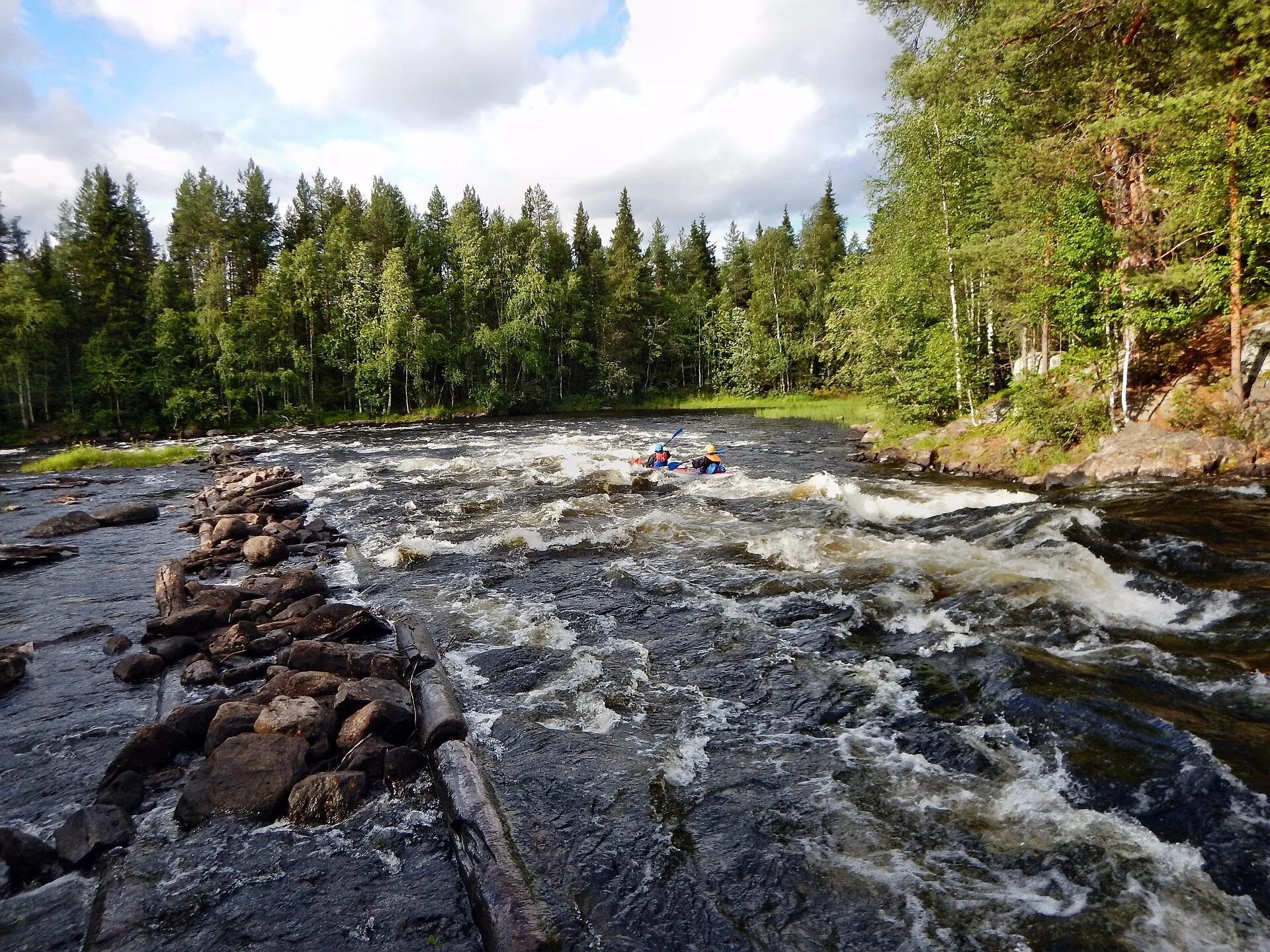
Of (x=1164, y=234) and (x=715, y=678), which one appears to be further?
(x=1164, y=234)

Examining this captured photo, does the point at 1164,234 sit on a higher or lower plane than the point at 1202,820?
higher

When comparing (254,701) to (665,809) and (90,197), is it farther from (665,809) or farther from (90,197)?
(90,197)

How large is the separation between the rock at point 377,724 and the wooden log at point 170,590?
557 centimetres

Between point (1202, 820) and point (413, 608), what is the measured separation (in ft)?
32.8

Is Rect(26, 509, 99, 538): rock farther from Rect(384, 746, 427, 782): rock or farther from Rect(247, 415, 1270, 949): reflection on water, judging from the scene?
Rect(384, 746, 427, 782): rock

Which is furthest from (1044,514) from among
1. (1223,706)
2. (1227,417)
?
(1227,417)

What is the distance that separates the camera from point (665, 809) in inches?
220

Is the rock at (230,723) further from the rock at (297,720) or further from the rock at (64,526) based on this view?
the rock at (64,526)

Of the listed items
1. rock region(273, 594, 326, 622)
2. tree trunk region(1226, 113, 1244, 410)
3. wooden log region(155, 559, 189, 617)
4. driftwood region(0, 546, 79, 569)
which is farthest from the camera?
tree trunk region(1226, 113, 1244, 410)

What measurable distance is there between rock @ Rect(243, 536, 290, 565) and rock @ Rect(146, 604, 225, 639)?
381cm

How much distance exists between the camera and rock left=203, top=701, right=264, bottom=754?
6266 millimetres

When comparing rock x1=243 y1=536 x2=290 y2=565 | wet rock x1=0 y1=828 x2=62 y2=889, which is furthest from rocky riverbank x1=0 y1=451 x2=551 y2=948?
rock x1=243 y1=536 x2=290 y2=565

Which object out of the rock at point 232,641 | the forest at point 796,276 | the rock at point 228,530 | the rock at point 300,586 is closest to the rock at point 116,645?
the rock at point 232,641

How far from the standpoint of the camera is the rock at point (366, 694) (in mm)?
6703
